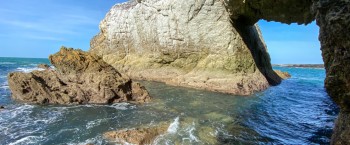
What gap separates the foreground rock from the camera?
13.2 m

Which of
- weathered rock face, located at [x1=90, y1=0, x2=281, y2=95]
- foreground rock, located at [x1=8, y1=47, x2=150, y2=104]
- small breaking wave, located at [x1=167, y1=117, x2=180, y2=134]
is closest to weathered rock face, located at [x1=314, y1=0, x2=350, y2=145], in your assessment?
small breaking wave, located at [x1=167, y1=117, x2=180, y2=134]

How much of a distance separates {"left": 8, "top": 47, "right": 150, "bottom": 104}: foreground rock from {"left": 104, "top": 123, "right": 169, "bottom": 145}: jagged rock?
502 cm

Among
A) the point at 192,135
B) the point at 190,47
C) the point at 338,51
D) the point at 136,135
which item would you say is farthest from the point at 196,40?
the point at 338,51

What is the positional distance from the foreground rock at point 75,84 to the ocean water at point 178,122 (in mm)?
689

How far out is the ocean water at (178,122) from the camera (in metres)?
8.34

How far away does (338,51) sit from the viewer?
5.33 metres

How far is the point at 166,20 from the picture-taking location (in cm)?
2392

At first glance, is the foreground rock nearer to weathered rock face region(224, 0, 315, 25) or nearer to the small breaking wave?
the small breaking wave

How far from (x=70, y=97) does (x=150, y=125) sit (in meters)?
5.54

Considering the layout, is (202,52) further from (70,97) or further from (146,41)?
(70,97)

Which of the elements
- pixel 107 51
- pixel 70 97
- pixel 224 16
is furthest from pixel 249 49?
pixel 107 51

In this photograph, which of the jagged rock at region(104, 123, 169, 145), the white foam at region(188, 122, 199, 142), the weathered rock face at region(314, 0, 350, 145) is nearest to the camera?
the weathered rock face at region(314, 0, 350, 145)

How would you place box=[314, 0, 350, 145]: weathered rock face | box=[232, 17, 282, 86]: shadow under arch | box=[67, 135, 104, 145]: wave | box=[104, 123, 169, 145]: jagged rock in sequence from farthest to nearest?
box=[232, 17, 282, 86]: shadow under arch
box=[104, 123, 169, 145]: jagged rock
box=[67, 135, 104, 145]: wave
box=[314, 0, 350, 145]: weathered rock face

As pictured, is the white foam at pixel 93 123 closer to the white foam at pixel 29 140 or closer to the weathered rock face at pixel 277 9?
the white foam at pixel 29 140
